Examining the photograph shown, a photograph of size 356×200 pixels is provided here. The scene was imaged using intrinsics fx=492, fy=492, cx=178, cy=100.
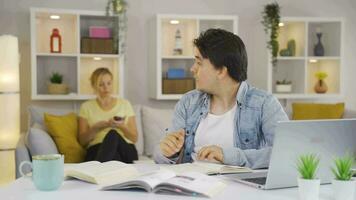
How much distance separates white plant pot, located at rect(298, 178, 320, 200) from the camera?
1365 millimetres

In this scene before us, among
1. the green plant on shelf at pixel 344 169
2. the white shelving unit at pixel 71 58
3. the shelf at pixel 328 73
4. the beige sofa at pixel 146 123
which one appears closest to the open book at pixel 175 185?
the green plant on shelf at pixel 344 169

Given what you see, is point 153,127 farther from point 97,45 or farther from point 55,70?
point 55,70

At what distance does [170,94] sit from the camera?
14.7 ft

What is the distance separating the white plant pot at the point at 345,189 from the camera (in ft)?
4.52

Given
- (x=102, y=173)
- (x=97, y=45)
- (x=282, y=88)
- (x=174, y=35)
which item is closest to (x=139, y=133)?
(x=97, y=45)

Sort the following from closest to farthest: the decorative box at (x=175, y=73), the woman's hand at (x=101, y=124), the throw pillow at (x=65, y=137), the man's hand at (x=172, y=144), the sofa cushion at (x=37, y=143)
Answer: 1. the man's hand at (x=172, y=144)
2. the sofa cushion at (x=37, y=143)
3. the throw pillow at (x=65, y=137)
4. the woman's hand at (x=101, y=124)
5. the decorative box at (x=175, y=73)

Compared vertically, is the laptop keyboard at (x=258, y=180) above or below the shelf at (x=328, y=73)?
below

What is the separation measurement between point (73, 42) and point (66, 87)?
0.44 m

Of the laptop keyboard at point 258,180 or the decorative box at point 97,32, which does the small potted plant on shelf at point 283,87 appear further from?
the laptop keyboard at point 258,180

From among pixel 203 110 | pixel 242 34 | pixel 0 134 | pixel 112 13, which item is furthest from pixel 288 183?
pixel 242 34

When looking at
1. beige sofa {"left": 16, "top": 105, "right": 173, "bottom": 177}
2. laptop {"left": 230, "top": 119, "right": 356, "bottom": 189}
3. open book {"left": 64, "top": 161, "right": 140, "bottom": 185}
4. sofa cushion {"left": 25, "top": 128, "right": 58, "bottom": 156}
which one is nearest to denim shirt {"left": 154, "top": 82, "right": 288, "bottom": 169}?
open book {"left": 64, "top": 161, "right": 140, "bottom": 185}

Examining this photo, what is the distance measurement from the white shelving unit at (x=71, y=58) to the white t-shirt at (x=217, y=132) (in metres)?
2.24

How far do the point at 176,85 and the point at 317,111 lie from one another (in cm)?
131

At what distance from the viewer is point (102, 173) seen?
A: 5.33 feet
